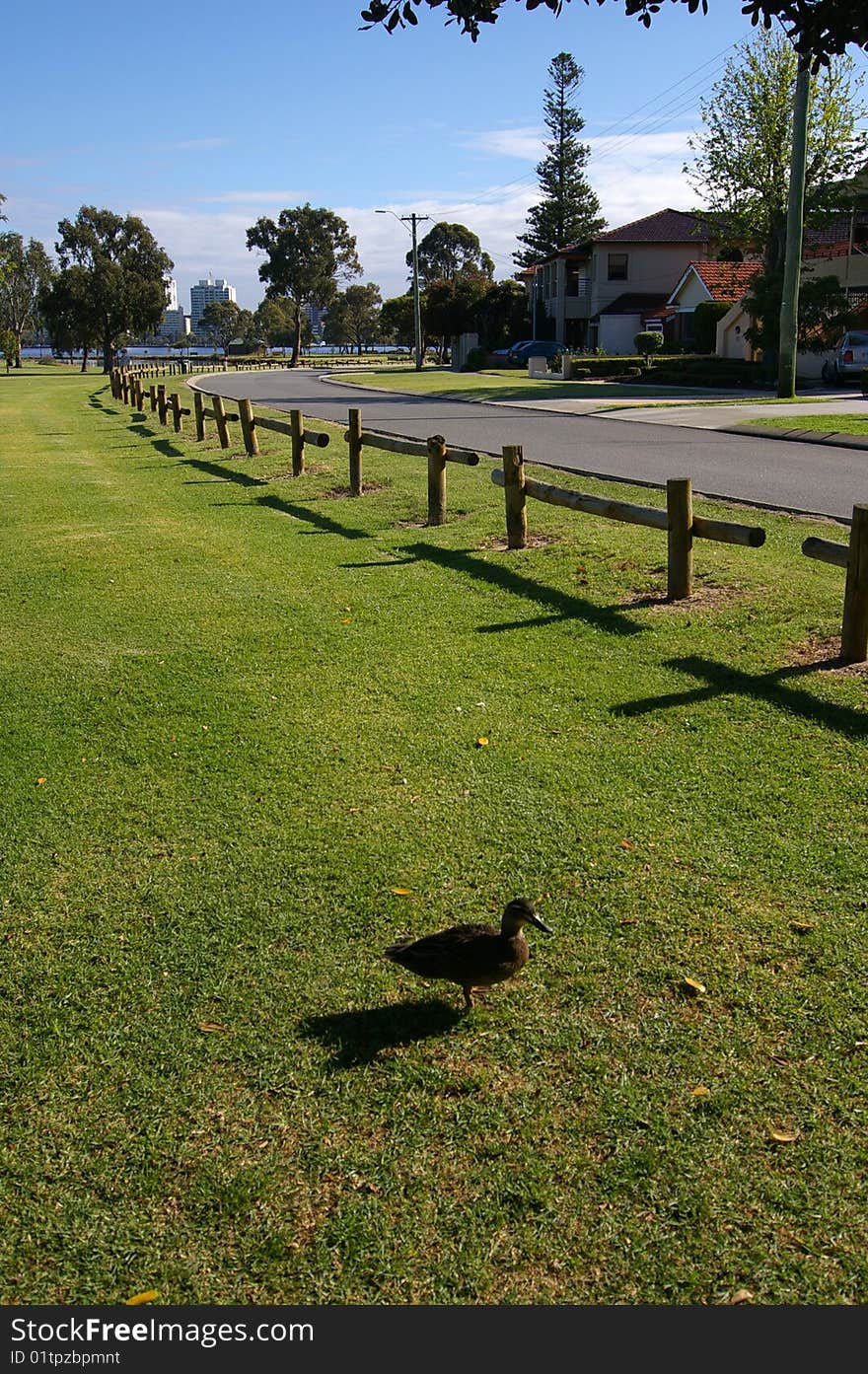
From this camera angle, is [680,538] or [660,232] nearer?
[680,538]

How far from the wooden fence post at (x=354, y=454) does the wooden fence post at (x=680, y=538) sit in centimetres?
689

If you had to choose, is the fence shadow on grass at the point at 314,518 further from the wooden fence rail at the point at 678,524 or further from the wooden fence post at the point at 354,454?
the wooden fence rail at the point at 678,524

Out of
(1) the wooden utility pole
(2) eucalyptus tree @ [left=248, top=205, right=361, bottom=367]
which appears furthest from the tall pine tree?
(1) the wooden utility pole

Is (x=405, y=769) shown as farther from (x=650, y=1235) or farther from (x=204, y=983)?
(x=650, y=1235)

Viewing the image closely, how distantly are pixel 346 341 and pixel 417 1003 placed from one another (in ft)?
431

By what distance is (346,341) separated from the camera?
12950cm

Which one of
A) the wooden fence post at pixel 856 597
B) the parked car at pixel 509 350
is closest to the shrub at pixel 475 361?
the parked car at pixel 509 350

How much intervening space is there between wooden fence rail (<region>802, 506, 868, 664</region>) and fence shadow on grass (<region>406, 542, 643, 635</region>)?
1522 millimetres

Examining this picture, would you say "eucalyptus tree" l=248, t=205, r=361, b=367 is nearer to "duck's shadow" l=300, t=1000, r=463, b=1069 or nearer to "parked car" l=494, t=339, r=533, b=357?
"parked car" l=494, t=339, r=533, b=357

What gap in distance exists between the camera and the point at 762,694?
280 inches

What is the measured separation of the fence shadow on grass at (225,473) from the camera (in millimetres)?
17522

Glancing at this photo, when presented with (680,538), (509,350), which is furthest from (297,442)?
(509,350)

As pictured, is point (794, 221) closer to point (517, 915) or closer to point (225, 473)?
point (225, 473)

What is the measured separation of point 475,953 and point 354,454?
1201cm
